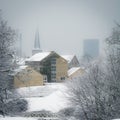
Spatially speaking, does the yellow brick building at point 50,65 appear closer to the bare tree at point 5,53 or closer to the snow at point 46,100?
the snow at point 46,100

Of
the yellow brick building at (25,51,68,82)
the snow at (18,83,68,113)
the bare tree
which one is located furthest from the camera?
the yellow brick building at (25,51,68,82)

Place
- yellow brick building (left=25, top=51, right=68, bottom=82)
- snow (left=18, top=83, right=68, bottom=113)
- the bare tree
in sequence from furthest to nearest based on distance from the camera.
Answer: yellow brick building (left=25, top=51, right=68, bottom=82) → snow (left=18, top=83, right=68, bottom=113) → the bare tree

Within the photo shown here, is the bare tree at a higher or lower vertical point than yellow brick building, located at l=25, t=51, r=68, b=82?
higher

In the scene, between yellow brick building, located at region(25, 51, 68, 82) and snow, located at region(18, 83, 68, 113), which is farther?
yellow brick building, located at region(25, 51, 68, 82)

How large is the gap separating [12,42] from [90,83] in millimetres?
7030

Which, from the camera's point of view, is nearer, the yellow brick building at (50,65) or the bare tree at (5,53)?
the bare tree at (5,53)

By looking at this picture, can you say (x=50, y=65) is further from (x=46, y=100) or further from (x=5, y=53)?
(x=5, y=53)

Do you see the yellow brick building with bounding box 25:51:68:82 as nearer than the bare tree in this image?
No

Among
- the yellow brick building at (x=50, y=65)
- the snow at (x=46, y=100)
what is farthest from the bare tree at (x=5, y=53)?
the yellow brick building at (x=50, y=65)

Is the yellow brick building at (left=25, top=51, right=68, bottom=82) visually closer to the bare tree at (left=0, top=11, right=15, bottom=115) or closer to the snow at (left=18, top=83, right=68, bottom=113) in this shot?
the snow at (left=18, top=83, right=68, bottom=113)

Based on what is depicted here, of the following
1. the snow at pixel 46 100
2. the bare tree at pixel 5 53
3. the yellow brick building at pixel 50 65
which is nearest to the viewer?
the bare tree at pixel 5 53

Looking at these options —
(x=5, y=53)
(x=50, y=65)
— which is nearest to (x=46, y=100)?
(x=5, y=53)

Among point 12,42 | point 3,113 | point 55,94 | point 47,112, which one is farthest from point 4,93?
point 55,94

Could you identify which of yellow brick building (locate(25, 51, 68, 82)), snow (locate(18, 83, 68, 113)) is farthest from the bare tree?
yellow brick building (locate(25, 51, 68, 82))
